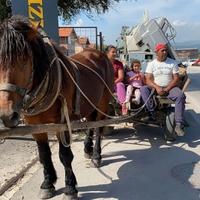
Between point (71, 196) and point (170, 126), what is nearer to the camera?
point (71, 196)

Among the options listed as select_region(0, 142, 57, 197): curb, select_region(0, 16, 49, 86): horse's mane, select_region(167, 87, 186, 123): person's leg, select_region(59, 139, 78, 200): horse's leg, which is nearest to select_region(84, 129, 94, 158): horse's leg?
select_region(0, 142, 57, 197): curb

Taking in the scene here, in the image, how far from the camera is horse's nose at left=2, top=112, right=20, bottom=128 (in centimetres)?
329

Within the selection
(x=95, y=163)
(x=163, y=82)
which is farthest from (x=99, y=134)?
(x=163, y=82)

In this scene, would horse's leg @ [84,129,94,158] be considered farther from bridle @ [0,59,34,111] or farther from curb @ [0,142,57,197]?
bridle @ [0,59,34,111]

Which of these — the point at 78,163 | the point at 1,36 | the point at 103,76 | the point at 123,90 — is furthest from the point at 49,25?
the point at 1,36

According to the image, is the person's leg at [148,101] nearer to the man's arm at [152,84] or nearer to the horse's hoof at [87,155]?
the man's arm at [152,84]

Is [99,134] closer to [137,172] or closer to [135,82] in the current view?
[137,172]

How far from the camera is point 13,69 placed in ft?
11.2

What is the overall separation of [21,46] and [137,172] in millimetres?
2900

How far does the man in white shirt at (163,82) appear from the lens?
281 inches

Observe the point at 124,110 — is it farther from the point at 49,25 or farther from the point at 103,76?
the point at 49,25

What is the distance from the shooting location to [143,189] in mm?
5102

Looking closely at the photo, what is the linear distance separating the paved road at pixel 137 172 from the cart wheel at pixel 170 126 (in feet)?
0.41

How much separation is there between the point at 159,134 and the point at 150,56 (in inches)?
303
